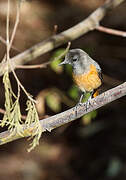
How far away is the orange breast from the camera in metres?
4.12

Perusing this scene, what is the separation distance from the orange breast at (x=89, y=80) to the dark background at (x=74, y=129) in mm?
2850

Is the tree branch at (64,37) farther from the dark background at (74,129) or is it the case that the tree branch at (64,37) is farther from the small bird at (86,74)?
the dark background at (74,129)

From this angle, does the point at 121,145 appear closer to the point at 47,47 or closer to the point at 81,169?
the point at 81,169

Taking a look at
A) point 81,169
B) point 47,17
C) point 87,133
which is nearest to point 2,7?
point 47,17

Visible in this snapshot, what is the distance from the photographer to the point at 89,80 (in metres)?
4.13

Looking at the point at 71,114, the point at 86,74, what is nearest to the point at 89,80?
the point at 86,74

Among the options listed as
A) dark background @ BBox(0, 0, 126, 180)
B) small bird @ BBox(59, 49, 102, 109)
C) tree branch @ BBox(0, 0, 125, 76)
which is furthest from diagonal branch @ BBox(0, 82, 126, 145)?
dark background @ BBox(0, 0, 126, 180)

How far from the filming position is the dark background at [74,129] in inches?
283

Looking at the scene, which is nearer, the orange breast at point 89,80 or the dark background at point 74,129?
the orange breast at point 89,80

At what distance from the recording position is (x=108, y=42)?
7.50m

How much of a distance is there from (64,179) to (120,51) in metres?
2.57

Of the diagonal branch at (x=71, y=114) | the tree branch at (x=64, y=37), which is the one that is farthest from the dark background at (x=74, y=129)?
the diagonal branch at (x=71, y=114)

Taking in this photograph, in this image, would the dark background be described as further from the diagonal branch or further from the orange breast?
the diagonal branch

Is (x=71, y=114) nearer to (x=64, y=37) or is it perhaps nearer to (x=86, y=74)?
(x=64, y=37)
